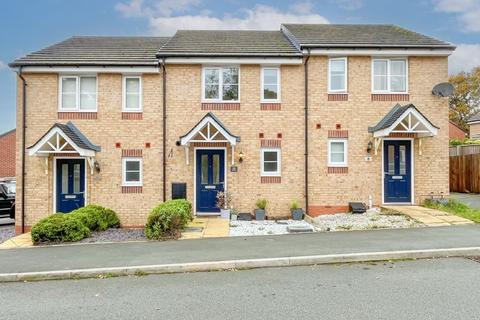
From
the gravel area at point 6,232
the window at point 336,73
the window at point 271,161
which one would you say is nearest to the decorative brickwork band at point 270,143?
the window at point 271,161

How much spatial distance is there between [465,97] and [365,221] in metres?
41.2

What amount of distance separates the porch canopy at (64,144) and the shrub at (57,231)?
3061mm

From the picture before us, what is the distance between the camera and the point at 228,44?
14422 millimetres

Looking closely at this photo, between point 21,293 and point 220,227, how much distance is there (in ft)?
20.4

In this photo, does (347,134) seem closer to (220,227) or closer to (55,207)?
(220,227)

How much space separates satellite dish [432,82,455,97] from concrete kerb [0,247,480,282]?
743cm

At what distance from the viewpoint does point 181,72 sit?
44.6ft

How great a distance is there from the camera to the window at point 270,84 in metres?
13.7

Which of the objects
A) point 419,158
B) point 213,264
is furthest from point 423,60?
point 213,264

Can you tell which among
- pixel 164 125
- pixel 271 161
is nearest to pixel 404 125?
pixel 271 161

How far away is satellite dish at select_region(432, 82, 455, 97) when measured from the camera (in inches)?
518

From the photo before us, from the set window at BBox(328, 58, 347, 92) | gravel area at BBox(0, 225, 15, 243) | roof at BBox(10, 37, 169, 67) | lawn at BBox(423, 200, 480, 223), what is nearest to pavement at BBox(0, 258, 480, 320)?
lawn at BBox(423, 200, 480, 223)

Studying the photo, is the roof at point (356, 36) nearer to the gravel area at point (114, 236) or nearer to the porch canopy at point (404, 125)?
the porch canopy at point (404, 125)

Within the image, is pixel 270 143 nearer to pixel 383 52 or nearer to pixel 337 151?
pixel 337 151
